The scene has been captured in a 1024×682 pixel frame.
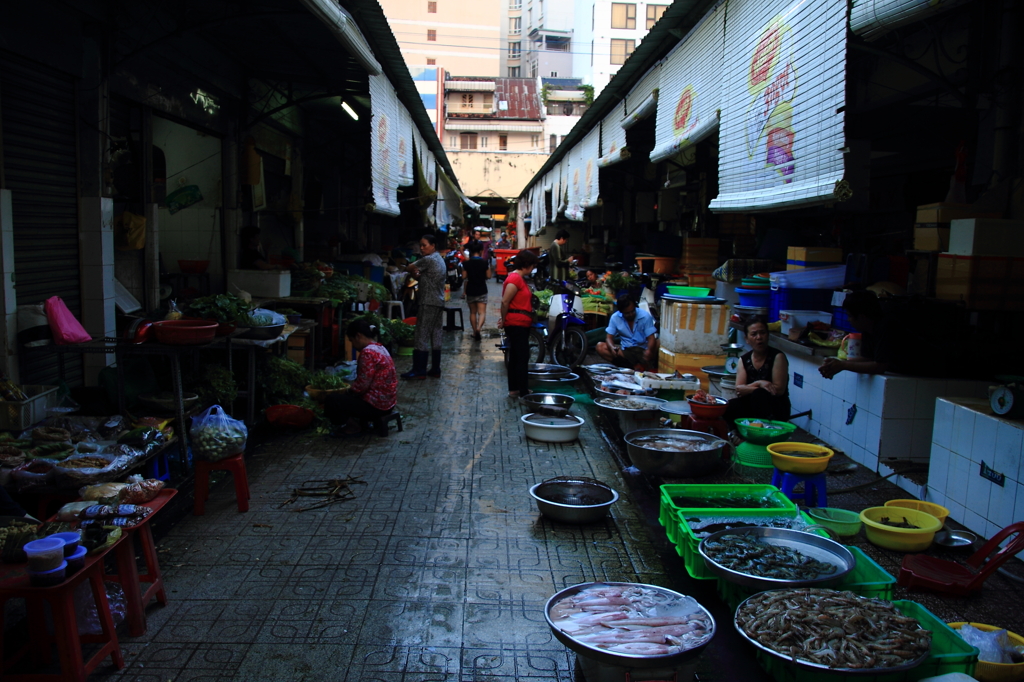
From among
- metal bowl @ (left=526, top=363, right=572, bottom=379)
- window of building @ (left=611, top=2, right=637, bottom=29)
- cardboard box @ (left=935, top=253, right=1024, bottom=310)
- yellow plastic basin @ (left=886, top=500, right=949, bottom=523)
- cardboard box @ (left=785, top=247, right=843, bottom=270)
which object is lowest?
yellow plastic basin @ (left=886, top=500, right=949, bottom=523)

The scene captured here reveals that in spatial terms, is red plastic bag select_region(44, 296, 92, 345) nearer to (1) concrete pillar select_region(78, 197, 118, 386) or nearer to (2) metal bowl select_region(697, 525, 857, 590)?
(1) concrete pillar select_region(78, 197, 118, 386)

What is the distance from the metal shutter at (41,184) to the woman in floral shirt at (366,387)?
263 centimetres

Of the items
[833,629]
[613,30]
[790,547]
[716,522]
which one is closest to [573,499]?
[716,522]

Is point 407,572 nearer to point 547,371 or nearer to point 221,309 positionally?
point 221,309

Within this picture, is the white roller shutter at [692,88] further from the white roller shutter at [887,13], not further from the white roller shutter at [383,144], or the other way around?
the white roller shutter at [383,144]

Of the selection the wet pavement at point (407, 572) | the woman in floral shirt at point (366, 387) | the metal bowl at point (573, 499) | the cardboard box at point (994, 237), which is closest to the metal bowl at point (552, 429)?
the wet pavement at point (407, 572)

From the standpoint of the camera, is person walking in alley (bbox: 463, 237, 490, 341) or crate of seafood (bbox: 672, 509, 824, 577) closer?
crate of seafood (bbox: 672, 509, 824, 577)

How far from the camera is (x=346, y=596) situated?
14.0 feet

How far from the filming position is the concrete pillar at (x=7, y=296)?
219 inches

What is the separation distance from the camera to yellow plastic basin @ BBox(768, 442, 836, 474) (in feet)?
17.0

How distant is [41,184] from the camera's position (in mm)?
6223

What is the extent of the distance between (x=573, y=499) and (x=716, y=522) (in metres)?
1.44

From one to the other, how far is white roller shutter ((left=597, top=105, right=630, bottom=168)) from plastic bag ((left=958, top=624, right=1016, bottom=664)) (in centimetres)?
992

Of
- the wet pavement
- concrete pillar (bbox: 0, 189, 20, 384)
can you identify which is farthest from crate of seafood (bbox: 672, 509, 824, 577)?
concrete pillar (bbox: 0, 189, 20, 384)
